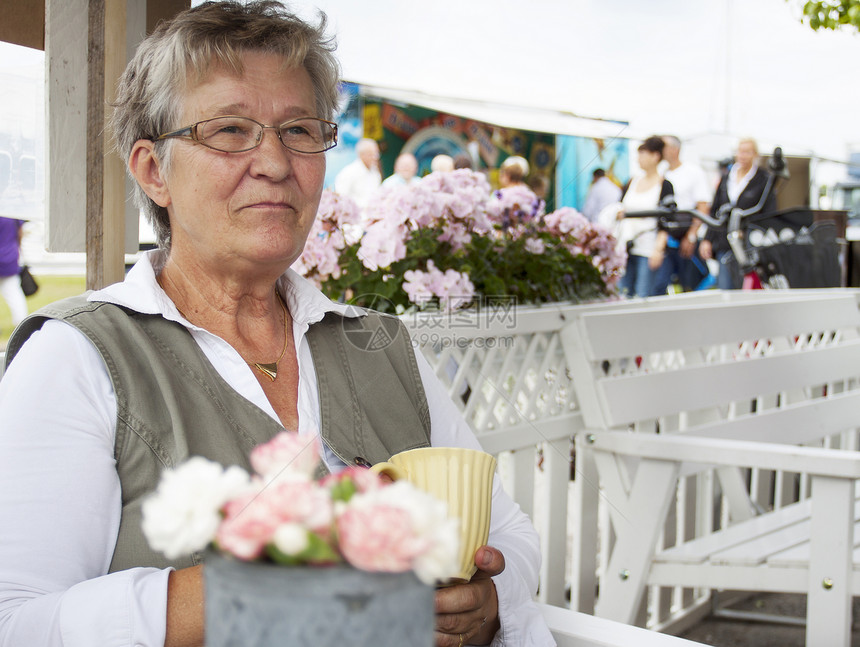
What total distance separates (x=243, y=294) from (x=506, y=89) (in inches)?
30.9

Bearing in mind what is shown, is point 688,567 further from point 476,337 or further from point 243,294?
point 243,294

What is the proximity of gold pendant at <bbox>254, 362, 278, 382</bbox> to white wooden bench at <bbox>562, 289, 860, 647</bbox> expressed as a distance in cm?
78

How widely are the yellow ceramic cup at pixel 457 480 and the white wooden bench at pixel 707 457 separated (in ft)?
3.15

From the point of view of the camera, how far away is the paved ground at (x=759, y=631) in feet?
7.45

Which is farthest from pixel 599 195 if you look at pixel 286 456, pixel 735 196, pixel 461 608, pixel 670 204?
pixel 735 196

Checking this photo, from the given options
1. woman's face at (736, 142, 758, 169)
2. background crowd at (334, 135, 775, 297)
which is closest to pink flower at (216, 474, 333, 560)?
background crowd at (334, 135, 775, 297)

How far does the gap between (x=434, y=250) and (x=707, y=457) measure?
75 cm

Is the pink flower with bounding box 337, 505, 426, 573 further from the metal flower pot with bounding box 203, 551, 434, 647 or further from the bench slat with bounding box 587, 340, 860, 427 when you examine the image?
the bench slat with bounding box 587, 340, 860, 427

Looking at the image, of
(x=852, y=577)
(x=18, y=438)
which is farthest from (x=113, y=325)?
(x=852, y=577)

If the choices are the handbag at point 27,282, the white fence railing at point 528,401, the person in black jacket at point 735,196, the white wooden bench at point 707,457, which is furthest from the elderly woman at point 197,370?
the person in black jacket at point 735,196

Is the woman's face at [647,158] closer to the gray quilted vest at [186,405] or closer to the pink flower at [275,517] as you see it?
the gray quilted vest at [186,405]

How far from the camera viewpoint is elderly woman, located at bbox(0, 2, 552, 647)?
762mm

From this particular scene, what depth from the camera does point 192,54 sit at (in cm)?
101

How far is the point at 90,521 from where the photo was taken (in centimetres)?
81
